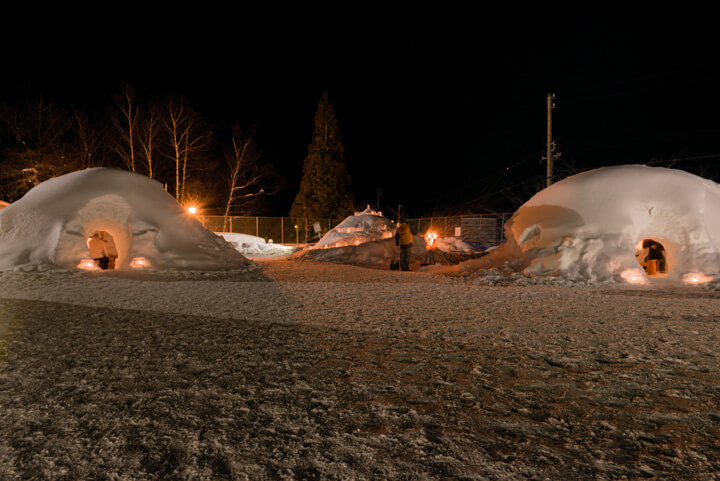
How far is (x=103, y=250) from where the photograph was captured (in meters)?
11.5

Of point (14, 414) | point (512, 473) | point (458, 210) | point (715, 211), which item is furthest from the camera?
point (458, 210)

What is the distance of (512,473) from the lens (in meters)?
1.79

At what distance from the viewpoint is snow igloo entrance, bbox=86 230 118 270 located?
1129 cm

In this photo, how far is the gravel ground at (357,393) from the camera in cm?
190

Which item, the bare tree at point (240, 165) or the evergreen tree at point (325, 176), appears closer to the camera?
the bare tree at point (240, 165)

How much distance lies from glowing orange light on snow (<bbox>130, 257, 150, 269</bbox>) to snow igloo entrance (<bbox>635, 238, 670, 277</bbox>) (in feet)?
41.7

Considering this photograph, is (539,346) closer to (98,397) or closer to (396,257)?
(98,397)

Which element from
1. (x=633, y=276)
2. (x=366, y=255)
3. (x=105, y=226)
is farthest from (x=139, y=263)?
(x=633, y=276)

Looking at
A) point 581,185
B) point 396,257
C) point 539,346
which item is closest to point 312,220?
point 396,257

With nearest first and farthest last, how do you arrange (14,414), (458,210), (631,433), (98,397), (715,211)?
(631,433) → (14,414) → (98,397) → (715,211) → (458,210)

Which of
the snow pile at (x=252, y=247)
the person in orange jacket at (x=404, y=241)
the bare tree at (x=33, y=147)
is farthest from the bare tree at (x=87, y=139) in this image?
the person in orange jacket at (x=404, y=241)

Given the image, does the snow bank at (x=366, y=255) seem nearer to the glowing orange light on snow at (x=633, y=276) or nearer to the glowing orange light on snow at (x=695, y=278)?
the glowing orange light on snow at (x=633, y=276)

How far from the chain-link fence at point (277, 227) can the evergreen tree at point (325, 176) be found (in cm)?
131

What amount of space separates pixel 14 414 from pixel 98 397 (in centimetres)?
44
